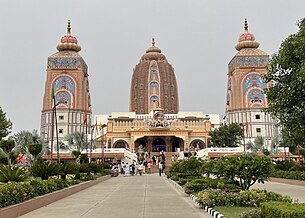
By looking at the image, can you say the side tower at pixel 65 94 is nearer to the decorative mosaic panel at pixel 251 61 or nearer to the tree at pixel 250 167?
the decorative mosaic panel at pixel 251 61

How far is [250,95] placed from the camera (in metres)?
60.5

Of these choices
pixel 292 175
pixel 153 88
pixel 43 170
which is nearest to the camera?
pixel 43 170

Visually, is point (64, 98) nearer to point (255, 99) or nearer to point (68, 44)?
point (68, 44)

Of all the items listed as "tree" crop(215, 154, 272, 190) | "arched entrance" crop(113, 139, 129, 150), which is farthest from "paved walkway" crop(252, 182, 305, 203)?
"arched entrance" crop(113, 139, 129, 150)

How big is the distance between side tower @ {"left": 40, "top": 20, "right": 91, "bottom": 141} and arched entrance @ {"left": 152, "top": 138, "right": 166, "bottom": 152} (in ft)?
40.1

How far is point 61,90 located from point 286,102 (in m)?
48.8

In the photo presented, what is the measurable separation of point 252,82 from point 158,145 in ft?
62.5

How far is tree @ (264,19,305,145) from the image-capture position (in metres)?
15.8

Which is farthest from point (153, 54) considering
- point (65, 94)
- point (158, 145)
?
point (65, 94)

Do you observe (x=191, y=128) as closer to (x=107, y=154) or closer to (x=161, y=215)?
(x=107, y=154)

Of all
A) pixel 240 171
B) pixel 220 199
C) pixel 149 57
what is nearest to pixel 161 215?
pixel 220 199

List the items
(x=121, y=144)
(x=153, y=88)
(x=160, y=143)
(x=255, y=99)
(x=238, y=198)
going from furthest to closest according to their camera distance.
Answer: (x=153, y=88) < (x=160, y=143) < (x=121, y=144) < (x=255, y=99) < (x=238, y=198)

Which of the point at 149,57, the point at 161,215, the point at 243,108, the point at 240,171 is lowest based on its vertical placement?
the point at 161,215

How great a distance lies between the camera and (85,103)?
63.5 meters
